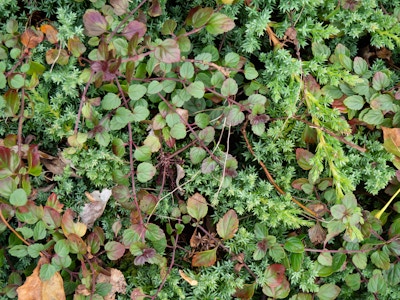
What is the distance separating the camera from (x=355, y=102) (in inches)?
79.6

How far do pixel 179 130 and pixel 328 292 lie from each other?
99cm

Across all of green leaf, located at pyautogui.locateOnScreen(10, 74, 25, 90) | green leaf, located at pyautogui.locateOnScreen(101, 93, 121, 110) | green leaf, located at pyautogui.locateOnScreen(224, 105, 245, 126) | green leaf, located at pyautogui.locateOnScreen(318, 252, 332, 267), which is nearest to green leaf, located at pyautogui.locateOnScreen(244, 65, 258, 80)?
green leaf, located at pyautogui.locateOnScreen(224, 105, 245, 126)

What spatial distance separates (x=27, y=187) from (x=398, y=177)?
63.3 inches

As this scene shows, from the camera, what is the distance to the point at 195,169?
6.70ft

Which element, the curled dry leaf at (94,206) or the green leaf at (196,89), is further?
the curled dry leaf at (94,206)

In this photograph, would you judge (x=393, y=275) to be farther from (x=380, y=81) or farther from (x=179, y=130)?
(x=179, y=130)

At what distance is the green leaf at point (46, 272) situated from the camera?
72.4 inches

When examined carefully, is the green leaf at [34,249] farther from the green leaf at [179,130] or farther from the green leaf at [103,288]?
the green leaf at [179,130]

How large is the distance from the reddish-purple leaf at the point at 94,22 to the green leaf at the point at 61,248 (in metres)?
0.89

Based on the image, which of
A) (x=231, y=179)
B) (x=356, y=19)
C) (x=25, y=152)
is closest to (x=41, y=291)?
(x=25, y=152)

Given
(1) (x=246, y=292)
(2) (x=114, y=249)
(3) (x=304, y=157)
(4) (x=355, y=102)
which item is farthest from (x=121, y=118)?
(4) (x=355, y=102)

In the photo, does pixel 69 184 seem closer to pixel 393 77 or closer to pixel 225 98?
pixel 225 98

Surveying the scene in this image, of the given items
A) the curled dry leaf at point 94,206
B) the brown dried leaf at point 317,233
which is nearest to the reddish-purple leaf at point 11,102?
the curled dry leaf at point 94,206

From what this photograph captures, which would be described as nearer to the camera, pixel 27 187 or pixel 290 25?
pixel 27 187
